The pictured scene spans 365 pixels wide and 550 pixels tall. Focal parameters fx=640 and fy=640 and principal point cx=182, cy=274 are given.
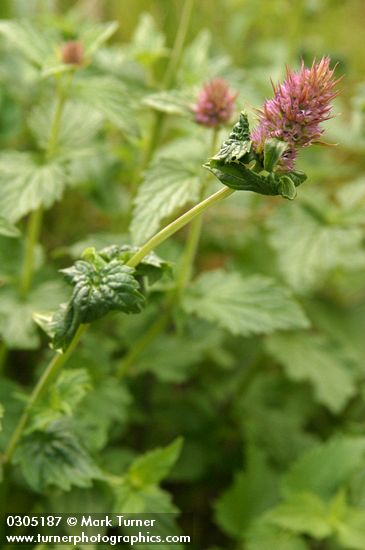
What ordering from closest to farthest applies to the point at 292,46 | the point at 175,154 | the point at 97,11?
the point at 175,154
the point at 292,46
the point at 97,11

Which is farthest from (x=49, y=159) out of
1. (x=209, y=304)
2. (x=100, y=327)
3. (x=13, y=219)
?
(x=100, y=327)

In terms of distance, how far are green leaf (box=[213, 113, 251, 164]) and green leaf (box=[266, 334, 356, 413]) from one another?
868 mm

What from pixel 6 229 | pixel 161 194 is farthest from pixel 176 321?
pixel 6 229

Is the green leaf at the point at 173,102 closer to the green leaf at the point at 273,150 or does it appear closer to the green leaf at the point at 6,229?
the green leaf at the point at 6,229

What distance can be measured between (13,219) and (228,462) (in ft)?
2.55

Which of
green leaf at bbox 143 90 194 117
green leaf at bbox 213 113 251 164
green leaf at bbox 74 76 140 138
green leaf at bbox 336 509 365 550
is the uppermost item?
green leaf at bbox 74 76 140 138

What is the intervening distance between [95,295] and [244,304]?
42 cm

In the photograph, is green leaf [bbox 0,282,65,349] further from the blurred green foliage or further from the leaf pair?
the leaf pair

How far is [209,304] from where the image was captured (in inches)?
40.9

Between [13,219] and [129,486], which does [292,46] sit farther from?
[129,486]

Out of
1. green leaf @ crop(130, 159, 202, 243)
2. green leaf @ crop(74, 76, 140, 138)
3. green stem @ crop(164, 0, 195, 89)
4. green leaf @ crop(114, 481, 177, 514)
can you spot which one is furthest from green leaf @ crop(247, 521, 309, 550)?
green stem @ crop(164, 0, 195, 89)

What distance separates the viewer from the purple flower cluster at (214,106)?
0.94 metres

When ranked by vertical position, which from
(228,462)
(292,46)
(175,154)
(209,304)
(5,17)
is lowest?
(228,462)

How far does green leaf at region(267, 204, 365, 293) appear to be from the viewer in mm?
1248
